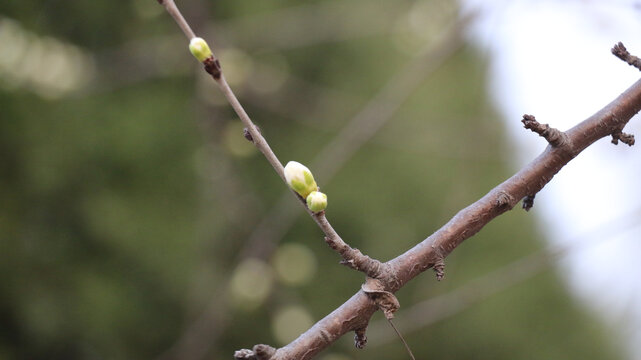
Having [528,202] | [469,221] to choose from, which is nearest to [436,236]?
[469,221]

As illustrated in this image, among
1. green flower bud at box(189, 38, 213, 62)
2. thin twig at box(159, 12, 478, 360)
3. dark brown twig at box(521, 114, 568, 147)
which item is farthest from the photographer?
thin twig at box(159, 12, 478, 360)

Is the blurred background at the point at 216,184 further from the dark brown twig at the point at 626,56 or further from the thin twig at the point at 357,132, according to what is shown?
the dark brown twig at the point at 626,56

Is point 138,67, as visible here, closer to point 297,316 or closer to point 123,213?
point 123,213

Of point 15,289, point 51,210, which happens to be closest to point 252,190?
point 51,210

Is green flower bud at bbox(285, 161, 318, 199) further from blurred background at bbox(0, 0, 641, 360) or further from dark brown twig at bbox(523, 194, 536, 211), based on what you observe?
blurred background at bbox(0, 0, 641, 360)

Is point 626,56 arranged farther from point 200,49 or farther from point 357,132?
point 357,132

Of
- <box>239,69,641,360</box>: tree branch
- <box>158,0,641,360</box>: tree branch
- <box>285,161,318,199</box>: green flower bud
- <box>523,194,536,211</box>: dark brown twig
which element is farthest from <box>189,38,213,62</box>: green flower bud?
<box>523,194,536,211</box>: dark brown twig

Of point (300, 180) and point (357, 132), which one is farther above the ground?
point (357, 132)

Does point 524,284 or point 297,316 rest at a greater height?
point 297,316
